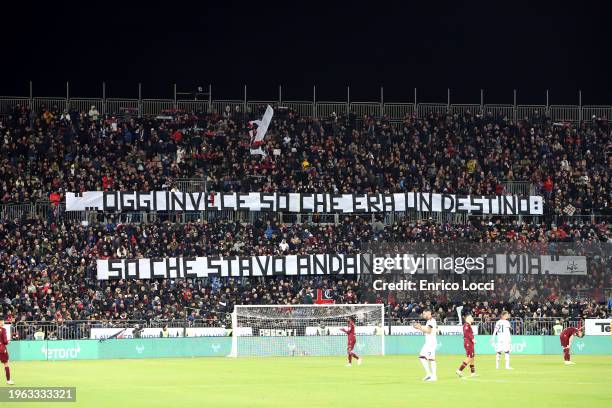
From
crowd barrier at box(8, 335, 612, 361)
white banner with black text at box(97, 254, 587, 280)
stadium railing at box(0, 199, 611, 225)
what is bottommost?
crowd barrier at box(8, 335, 612, 361)

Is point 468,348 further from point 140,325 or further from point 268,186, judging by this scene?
point 268,186

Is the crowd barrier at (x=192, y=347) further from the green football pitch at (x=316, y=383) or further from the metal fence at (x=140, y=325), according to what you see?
the green football pitch at (x=316, y=383)

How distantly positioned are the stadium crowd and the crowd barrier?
142 inches

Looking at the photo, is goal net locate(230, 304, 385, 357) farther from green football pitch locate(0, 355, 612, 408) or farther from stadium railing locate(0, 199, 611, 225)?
stadium railing locate(0, 199, 611, 225)

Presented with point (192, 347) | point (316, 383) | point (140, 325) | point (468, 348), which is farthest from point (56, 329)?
point (468, 348)

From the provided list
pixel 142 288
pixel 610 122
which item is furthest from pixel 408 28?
pixel 142 288

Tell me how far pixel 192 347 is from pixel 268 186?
1795 centimetres

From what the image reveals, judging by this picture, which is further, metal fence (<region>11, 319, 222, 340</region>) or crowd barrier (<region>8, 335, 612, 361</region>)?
metal fence (<region>11, 319, 222, 340</region>)

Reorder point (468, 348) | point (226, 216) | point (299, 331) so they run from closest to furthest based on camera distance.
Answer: point (468, 348), point (299, 331), point (226, 216)

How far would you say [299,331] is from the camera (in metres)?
59.8

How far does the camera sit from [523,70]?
8950 cm

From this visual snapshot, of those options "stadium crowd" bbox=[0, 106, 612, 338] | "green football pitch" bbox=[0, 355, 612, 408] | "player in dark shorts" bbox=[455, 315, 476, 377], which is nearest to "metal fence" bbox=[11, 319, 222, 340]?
"stadium crowd" bbox=[0, 106, 612, 338]

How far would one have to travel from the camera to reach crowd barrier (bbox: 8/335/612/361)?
55438 mm

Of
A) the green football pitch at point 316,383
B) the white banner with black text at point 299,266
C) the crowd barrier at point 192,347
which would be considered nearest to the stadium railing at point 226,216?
the white banner with black text at point 299,266
